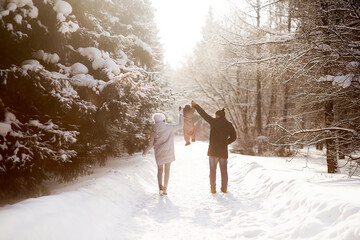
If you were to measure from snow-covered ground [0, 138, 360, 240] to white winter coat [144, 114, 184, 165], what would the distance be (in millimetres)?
1075

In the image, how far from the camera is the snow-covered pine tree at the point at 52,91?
207 inches

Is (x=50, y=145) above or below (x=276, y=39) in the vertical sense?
below

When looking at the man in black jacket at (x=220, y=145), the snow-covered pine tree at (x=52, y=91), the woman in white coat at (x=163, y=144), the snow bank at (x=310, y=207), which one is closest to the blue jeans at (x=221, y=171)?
the man in black jacket at (x=220, y=145)

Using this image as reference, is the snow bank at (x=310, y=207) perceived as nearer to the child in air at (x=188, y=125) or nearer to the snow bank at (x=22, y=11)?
the child in air at (x=188, y=125)

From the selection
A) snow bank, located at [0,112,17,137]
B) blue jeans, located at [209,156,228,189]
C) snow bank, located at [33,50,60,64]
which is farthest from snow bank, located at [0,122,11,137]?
blue jeans, located at [209,156,228,189]

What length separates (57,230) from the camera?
3.52m

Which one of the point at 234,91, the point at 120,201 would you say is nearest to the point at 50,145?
the point at 120,201

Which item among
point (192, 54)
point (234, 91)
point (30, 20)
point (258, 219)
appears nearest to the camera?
point (258, 219)

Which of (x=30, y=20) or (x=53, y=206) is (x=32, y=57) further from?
(x=53, y=206)

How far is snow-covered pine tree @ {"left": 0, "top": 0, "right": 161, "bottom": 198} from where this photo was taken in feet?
17.2

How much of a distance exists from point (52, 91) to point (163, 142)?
311 cm

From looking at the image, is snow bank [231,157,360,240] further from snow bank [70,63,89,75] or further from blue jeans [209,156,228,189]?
snow bank [70,63,89,75]

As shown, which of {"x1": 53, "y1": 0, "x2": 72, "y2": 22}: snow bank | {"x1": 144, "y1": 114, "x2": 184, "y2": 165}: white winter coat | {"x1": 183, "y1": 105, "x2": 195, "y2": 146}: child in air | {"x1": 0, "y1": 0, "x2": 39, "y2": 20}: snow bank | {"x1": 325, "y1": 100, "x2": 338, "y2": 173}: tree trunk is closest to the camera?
{"x1": 0, "y1": 0, "x2": 39, "y2": 20}: snow bank

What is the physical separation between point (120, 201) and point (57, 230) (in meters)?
2.39
